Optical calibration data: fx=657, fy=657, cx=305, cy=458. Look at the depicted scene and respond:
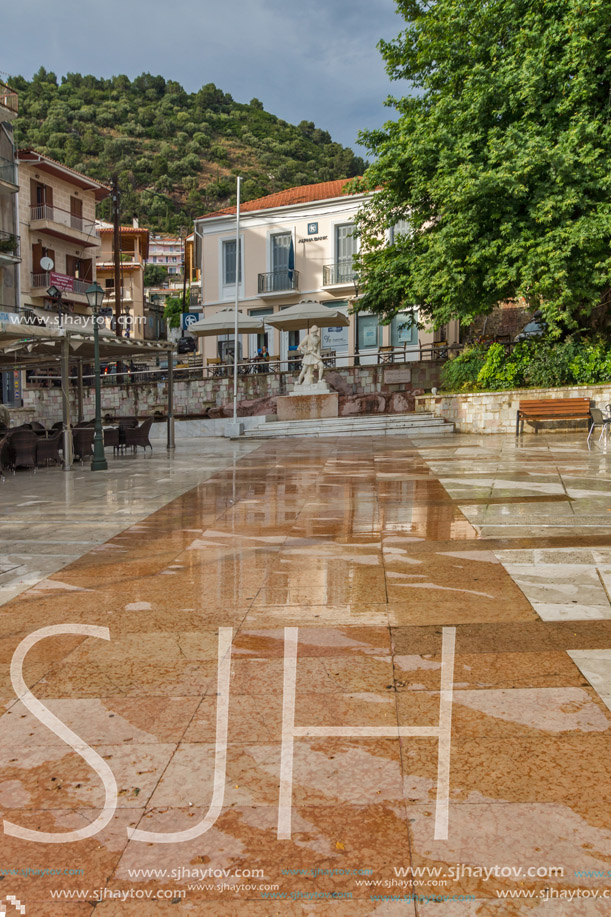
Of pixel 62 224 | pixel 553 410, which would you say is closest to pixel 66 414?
pixel 553 410

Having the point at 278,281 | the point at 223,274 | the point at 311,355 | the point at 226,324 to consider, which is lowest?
the point at 311,355

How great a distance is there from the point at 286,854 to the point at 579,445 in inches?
469

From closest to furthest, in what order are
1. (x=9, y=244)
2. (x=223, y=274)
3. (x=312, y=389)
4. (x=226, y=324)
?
(x=312, y=389)
(x=226, y=324)
(x=9, y=244)
(x=223, y=274)

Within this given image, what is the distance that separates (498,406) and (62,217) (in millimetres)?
29152

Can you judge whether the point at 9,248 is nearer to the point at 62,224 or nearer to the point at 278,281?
the point at 62,224

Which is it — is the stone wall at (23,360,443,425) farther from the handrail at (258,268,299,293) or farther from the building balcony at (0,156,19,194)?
the building balcony at (0,156,19,194)

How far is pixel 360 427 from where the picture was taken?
18297 mm

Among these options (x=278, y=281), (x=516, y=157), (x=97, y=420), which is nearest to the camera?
(x=97, y=420)

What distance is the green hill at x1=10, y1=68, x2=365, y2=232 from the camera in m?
77.2

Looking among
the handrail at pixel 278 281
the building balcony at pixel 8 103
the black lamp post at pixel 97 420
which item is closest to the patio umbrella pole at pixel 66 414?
the black lamp post at pixel 97 420

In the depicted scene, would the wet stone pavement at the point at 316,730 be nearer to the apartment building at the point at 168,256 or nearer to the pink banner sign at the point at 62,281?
the pink banner sign at the point at 62,281

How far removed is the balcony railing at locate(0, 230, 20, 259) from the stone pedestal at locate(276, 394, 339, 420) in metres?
18.1

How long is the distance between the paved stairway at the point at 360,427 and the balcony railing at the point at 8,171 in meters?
21.1

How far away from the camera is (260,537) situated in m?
5.93
